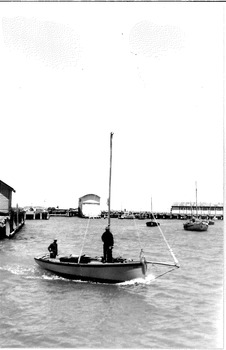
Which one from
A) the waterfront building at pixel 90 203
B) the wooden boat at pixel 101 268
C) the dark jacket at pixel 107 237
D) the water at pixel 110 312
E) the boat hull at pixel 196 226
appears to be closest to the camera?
the water at pixel 110 312

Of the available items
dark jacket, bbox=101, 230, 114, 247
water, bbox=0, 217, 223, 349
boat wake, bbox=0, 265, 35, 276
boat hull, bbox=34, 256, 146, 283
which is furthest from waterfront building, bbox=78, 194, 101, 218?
dark jacket, bbox=101, 230, 114, 247

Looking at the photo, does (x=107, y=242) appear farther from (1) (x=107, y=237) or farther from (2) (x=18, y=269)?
(2) (x=18, y=269)

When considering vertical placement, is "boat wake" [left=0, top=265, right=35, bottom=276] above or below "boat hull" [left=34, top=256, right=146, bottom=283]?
below

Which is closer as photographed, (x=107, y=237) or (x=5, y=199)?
(x=107, y=237)

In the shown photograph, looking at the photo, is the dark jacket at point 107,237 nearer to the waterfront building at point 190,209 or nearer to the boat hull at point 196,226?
the boat hull at point 196,226

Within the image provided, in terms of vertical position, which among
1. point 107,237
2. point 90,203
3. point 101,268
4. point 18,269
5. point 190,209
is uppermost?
point 90,203

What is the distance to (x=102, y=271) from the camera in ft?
65.3

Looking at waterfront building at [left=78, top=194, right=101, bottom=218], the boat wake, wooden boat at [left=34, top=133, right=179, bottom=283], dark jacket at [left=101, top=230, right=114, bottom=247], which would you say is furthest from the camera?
waterfront building at [left=78, top=194, right=101, bottom=218]

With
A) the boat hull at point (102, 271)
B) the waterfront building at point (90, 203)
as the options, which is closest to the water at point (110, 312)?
the boat hull at point (102, 271)

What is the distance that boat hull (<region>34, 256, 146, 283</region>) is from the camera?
19391 millimetres

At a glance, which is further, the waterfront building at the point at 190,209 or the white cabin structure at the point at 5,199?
the waterfront building at the point at 190,209

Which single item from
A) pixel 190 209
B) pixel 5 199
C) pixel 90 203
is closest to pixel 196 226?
pixel 5 199

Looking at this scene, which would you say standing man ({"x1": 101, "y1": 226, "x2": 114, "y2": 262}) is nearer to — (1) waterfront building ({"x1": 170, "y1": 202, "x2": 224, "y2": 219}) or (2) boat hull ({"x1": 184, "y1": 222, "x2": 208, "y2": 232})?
(2) boat hull ({"x1": 184, "y1": 222, "x2": 208, "y2": 232})

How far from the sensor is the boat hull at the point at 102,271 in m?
19.4
